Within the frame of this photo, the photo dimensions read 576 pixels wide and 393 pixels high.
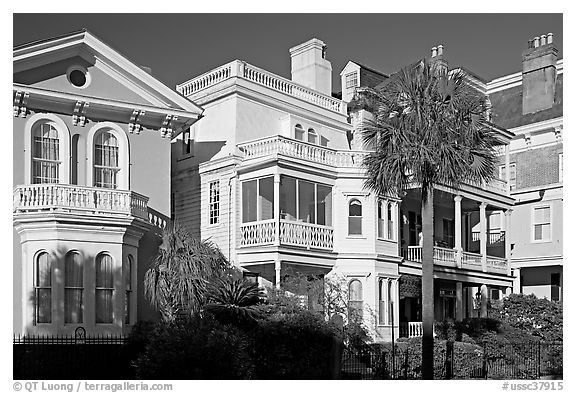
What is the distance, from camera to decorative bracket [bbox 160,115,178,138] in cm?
2514

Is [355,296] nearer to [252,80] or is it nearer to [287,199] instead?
[287,199]

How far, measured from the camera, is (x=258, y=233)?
27.0 meters

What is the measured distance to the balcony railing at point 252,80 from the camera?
28609mm

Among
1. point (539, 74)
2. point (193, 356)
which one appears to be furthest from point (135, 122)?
point (539, 74)

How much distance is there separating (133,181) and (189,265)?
131 inches

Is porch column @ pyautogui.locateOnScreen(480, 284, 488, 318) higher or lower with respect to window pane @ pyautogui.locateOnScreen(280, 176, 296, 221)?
lower

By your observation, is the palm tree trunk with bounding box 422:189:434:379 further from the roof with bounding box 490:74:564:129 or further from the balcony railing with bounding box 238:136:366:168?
the roof with bounding box 490:74:564:129

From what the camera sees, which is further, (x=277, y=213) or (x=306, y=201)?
(x=306, y=201)

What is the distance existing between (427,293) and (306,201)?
9314 millimetres

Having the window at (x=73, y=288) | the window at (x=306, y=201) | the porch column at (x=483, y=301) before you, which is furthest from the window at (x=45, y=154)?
the porch column at (x=483, y=301)

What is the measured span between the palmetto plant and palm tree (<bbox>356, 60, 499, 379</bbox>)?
436 centimetres

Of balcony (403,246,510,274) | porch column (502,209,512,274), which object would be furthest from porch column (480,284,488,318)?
porch column (502,209,512,274)
